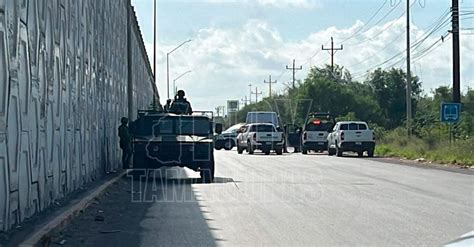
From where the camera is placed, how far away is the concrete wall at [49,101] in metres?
10.4

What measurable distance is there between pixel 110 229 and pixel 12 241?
108 inches

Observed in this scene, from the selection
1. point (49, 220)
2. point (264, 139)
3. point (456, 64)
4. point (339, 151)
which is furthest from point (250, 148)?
point (49, 220)

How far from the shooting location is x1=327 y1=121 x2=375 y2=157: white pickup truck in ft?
139

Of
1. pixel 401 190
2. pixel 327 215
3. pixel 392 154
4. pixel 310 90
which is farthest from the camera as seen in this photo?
pixel 310 90

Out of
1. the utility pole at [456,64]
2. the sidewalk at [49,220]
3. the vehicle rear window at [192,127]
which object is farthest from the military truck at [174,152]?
the utility pole at [456,64]

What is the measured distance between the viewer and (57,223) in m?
11.5

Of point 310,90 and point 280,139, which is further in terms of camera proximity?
point 310,90

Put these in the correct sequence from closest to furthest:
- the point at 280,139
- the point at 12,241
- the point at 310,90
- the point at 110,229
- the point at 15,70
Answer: the point at 12,241 → the point at 15,70 → the point at 110,229 → the point at 280,139 → the point at 310,90

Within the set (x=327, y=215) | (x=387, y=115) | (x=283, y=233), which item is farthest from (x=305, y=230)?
(x=387, y=115)

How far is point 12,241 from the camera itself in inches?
384

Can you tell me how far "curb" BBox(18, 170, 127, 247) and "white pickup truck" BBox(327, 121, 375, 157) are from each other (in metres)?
26.2

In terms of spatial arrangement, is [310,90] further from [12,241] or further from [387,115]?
[12,241]

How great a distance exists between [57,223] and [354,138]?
32.0m

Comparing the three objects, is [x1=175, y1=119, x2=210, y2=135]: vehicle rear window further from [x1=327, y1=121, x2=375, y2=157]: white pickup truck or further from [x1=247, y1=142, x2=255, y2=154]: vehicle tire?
[x1=247, y1=142, x2=255, y2=154]: vehicle tire
